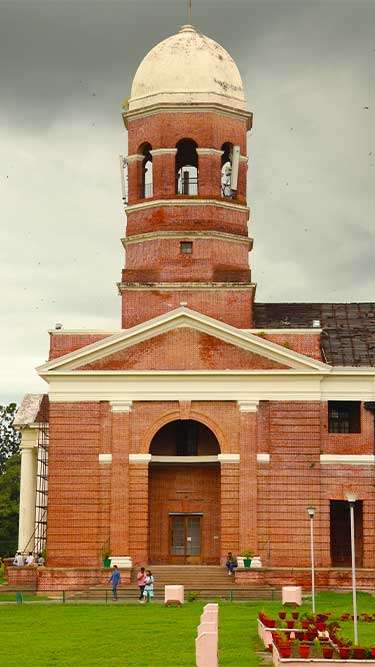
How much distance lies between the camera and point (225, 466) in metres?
51.7

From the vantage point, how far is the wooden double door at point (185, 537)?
176 ft

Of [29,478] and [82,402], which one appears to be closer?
[82,402]

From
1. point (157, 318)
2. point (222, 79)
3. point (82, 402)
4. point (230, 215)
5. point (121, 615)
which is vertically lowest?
point (121, 615)

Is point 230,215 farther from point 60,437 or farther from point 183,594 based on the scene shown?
point 183,594

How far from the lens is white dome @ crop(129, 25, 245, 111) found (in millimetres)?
55125

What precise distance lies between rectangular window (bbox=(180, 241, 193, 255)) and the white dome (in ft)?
20.3

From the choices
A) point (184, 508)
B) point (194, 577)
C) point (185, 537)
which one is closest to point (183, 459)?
point (184, 508)

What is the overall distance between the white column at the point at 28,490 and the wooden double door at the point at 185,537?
44.5 ft

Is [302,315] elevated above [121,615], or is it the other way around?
[302,315]

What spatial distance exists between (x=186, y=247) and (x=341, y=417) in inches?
394

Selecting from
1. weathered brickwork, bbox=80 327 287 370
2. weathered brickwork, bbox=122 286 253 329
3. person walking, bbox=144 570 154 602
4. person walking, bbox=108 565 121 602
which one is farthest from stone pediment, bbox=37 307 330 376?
person walking, bbox=144 570 154 602

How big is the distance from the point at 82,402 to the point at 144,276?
254 inches

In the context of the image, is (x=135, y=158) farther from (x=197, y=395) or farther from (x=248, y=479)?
(x=248, y=479)

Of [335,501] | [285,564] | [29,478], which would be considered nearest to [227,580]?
[285,564]
